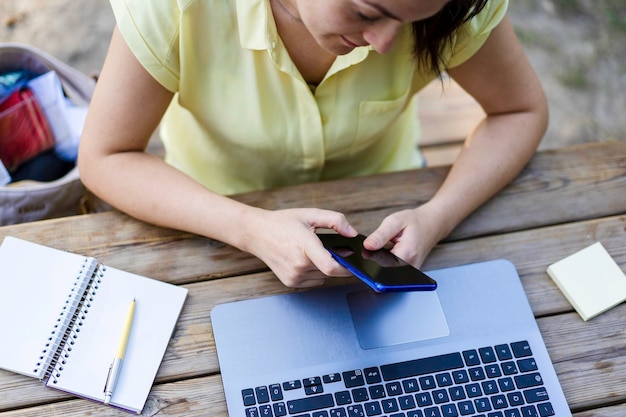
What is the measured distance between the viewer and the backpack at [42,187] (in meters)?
1.19

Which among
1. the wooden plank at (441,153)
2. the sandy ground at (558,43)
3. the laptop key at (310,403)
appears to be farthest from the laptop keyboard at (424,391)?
the sandy ground at (558,43)

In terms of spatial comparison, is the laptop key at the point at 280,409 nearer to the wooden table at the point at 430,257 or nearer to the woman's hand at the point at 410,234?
the wooden table at the point at 430,257

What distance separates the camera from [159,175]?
3.49ft

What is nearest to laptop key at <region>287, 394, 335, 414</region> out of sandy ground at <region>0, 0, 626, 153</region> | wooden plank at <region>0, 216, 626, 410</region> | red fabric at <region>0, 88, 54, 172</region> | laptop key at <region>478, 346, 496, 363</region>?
wooden plank at <region>0, 216, 626, 410</region>

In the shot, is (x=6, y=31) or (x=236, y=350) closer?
(x=236, y=350)

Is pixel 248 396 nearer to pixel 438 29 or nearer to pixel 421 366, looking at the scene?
pixel 421 366

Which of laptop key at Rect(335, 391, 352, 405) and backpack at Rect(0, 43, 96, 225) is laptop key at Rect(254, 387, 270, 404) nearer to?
laptop key at Rect(335, 391, 352, 405)

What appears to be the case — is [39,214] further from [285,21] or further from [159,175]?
[285,21]

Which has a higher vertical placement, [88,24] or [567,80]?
[88,24]

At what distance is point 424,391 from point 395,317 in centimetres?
12

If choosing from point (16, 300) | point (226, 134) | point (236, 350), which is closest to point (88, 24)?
point (226, 134)

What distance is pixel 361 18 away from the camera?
813 millimetres

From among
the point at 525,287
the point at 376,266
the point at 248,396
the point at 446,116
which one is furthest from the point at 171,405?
the point at 446,116

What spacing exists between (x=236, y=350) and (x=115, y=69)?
17.1 inches
